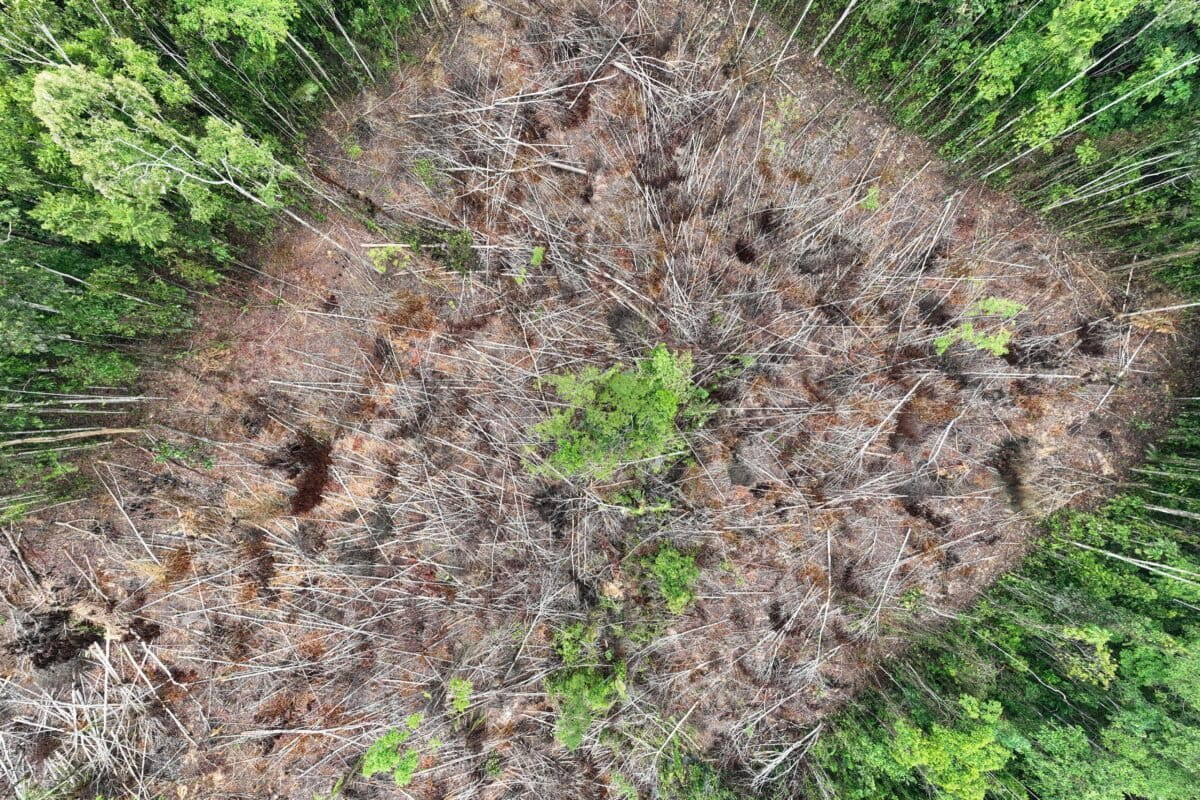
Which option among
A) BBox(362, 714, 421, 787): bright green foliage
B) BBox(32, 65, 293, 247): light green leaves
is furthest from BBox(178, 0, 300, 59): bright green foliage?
BBox(362, 714, 421, 787): bright green foliage

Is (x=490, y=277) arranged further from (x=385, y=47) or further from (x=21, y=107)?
(x=21, y=107)

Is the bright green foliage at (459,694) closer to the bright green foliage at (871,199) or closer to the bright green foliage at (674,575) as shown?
the bright green foliage at (674,575)

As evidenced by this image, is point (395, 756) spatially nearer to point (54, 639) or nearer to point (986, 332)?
point (54, 639)

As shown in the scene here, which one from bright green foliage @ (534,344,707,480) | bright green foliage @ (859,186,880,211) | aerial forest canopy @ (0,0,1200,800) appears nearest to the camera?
bright green foliage @ (534,344,707,480)

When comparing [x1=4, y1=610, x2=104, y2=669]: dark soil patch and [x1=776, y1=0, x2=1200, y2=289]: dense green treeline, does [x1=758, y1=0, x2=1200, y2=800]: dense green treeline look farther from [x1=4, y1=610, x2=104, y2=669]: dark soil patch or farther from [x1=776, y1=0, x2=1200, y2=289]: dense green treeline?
[x1=4, y1=610, x2=104, y2=669]: dark soil patch

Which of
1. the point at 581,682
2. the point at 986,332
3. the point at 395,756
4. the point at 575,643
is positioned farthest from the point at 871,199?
the point at 395,756

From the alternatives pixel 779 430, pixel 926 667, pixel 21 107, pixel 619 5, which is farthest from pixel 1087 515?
pixel 21 107
